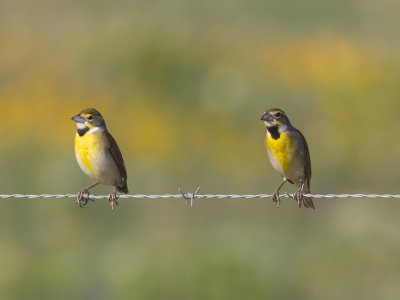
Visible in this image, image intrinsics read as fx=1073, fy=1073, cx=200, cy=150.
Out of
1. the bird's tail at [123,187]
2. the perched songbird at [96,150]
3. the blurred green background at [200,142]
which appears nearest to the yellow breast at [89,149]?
Result: the perched songbird at [96,150]

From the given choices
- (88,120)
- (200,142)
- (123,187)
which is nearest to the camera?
(88,120)

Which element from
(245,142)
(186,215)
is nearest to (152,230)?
(186,215)

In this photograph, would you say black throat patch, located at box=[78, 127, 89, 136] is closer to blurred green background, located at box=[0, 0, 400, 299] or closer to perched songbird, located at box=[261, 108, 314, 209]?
perched songbird, located at box=[261, 108, 314, 209]

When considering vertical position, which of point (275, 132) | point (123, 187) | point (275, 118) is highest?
point (275, 118)

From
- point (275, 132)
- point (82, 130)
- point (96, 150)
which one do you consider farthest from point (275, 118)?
point (82, 130)

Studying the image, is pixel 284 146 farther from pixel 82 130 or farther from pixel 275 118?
pixel 82 130

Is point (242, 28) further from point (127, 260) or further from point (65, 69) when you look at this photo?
point (127, 260)

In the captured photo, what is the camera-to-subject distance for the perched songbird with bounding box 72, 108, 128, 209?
966 centimetres

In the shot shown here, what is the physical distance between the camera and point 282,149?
964cm

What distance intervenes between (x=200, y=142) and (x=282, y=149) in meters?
7.26

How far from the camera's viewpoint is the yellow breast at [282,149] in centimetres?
965

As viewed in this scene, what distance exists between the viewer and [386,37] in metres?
22.5

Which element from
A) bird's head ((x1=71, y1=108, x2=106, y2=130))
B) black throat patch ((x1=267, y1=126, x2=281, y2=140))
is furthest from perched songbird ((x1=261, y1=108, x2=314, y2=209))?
bird's head ((x1=71, y1=108, x2=106, y2=130))

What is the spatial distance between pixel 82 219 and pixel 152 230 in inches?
35.3
